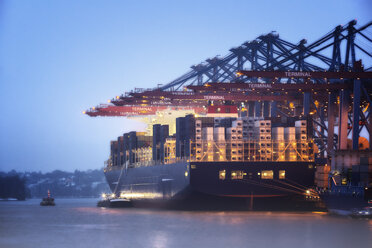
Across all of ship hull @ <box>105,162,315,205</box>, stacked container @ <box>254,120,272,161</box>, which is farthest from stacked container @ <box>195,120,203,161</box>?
stacked container @ <box>254,120,272,161</box>

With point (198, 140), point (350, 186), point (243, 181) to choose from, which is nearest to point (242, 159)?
point (243, 181)

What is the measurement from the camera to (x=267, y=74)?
58219mm

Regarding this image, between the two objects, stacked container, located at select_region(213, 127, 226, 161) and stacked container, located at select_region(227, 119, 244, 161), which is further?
stacked container, located at select_region(213, 127, 226, 161)

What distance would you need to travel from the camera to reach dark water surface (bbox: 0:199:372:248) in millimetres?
35906

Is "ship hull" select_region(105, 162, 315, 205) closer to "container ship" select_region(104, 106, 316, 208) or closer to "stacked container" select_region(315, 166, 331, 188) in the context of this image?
"container ship" select_region(104, 106, 316, 208)

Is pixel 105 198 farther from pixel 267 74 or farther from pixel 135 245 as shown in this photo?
pixel 135 245

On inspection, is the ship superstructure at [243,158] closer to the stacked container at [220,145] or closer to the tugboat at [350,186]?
the stacked container at [220,145]

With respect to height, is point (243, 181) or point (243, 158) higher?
point (243, 158)

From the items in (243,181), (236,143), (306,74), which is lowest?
(243,181)

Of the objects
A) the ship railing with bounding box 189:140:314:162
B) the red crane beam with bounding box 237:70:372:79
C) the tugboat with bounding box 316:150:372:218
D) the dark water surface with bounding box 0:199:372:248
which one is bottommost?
the dark water surface with bounding box 0:199:372:248

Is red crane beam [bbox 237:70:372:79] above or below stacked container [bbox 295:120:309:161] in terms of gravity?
above

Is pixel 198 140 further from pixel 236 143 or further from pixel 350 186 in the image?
pixel 350 186

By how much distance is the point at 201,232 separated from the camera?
4034 cm

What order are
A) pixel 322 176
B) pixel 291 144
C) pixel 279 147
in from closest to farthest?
pixel 279 147, pixel 291 144, pixel 322 176
